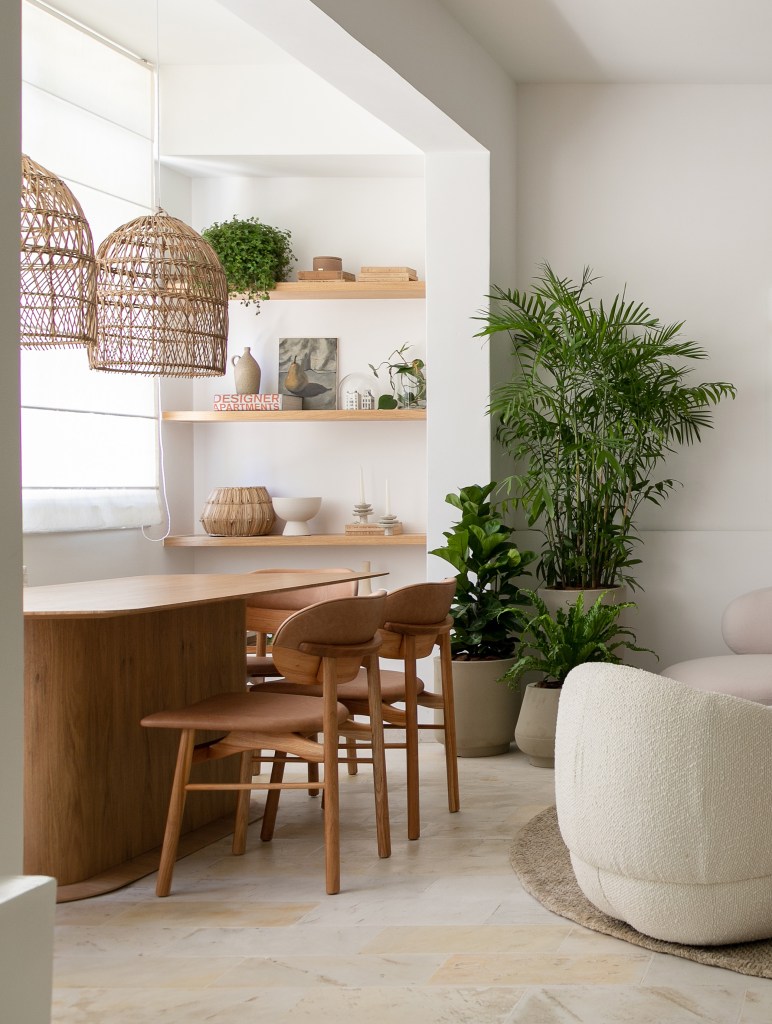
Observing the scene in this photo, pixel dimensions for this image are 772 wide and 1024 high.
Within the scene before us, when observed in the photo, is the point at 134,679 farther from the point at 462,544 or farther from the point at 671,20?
the point at 671,20

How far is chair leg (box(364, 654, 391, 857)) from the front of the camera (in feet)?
11.5

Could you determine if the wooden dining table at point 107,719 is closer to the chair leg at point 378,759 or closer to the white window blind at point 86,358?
the chair leg at point 378,759

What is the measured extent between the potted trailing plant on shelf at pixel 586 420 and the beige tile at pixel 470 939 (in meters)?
2.54

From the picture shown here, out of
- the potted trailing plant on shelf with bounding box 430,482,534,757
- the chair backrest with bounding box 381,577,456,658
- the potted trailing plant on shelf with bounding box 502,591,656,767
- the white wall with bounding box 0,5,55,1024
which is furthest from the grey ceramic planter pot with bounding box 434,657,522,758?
the white wall with bounding box 0,5,55,1024

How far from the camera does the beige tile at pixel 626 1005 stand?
7.77 feet

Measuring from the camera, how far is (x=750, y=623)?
506 centimetres

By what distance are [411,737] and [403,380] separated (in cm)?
281

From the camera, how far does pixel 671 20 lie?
513cm

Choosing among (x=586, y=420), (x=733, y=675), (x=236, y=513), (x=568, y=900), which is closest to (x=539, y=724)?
(x=733, y=675)

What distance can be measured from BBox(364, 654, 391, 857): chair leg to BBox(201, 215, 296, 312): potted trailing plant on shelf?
2.96 meters

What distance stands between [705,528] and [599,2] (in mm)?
2551

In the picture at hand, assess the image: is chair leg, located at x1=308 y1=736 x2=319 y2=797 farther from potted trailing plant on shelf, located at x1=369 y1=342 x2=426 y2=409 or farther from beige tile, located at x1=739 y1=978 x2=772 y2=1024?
potted trailing plant on shelf, located at x1=369 y1=342 x2=426 y2=409

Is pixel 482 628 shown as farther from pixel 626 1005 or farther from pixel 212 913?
pixel 626 1005

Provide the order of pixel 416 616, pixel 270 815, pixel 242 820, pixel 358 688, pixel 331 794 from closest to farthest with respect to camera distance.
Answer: pixel 331 794 < pixel 242 820 < pixel 270 815 < pixel 416 616 < pixel 358 688
